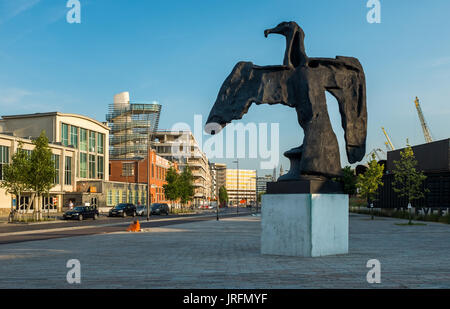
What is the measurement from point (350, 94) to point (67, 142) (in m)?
56.9

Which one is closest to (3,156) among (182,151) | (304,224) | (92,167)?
(92,167)

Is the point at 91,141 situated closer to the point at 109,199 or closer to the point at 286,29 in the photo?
the point at 109,199

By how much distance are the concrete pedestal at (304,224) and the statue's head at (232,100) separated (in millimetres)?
2352

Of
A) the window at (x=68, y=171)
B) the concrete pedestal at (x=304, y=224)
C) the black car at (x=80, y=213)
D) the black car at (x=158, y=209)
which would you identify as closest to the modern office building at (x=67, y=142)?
the window at (x=68, y=171)

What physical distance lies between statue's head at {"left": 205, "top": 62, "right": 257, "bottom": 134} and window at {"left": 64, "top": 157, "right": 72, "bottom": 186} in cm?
5282

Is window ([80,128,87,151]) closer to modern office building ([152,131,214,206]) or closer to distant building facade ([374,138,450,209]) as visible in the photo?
distant building facade ([374,138,450,209])

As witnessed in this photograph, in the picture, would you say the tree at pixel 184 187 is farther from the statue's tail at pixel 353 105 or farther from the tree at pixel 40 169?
the statue's tail at pixel 353 105

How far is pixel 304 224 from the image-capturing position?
38.5ft

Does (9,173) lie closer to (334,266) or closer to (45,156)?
(45,156)

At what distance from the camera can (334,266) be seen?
9.85m

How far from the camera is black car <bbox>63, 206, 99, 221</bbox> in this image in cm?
4225
